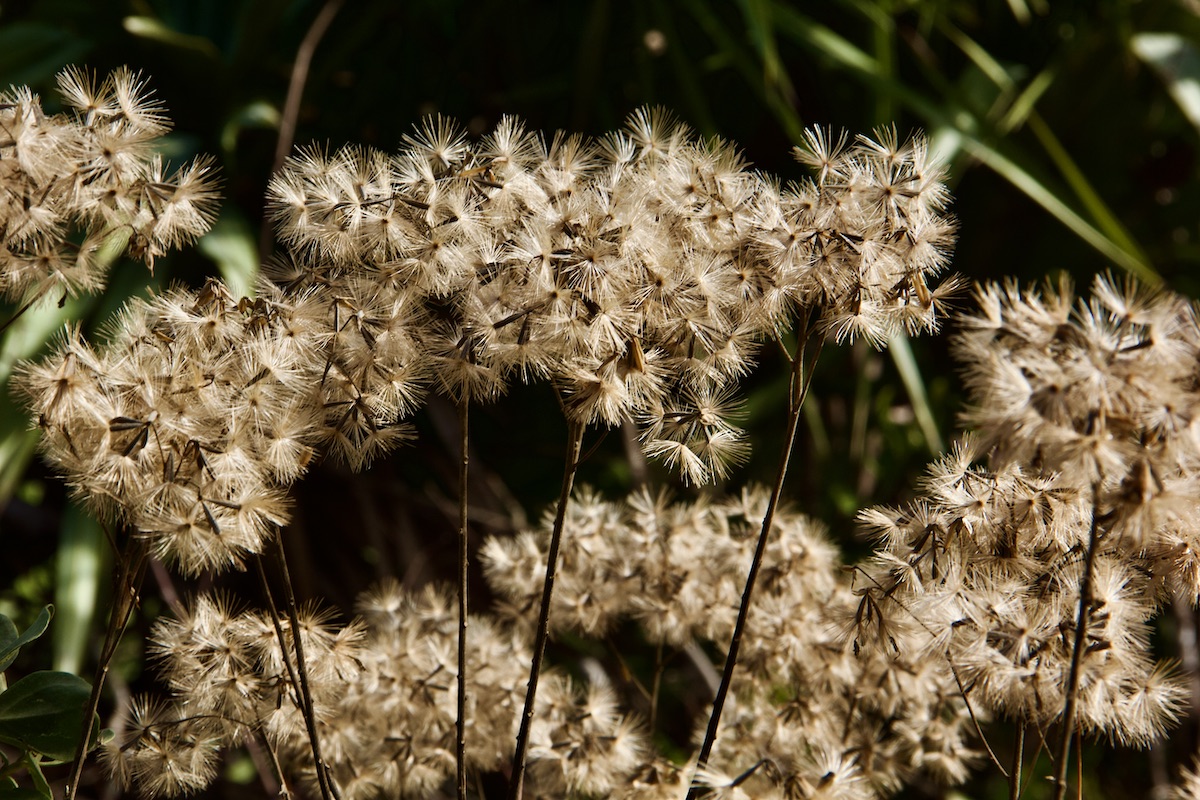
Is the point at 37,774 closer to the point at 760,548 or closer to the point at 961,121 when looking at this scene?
the point at 760,548

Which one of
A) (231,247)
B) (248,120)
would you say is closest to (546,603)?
(231,247)

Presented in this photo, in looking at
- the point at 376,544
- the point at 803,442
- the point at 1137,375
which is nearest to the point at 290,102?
the point at 376,544

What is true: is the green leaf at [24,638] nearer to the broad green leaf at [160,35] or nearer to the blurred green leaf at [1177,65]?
the broad green leaf at [160,35]

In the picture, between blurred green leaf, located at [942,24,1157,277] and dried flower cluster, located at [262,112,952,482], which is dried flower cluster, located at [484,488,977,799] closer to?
dried flower cluster, located at [262,112,952,482]

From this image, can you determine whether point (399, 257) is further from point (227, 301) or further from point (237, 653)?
point (237, 653)

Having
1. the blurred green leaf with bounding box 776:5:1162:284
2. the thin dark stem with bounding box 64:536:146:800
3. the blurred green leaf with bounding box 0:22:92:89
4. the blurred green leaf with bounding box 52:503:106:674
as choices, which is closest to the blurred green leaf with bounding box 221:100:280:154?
the blurred green leaf with bounding box 0:22:92:89
